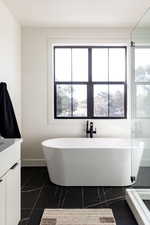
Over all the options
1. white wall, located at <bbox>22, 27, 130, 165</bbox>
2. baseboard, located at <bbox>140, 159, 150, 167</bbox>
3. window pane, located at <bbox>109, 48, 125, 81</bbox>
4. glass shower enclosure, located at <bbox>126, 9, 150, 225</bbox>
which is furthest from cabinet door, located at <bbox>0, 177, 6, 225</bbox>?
window pane, located at <bbox>109, 48, 125, 81</bbox>

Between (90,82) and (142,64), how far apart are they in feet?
4.73

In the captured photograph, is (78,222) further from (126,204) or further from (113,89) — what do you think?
(113,89)

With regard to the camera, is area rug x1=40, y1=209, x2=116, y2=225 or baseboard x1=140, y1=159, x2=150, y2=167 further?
baseboard x1=140, y1=159, x2=150, y2=167

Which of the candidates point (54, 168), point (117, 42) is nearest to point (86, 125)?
point (54, 168)

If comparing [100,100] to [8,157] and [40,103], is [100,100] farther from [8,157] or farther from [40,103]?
[8,157]

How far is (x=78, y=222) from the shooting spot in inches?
102

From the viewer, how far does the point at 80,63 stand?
4.94 metres

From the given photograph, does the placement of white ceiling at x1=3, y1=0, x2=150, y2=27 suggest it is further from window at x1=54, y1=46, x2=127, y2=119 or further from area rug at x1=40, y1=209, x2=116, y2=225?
area rug at x1=40, y1=209, x2=116, y2=225

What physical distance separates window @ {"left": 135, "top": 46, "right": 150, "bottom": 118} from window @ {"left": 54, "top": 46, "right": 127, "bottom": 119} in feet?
3.59

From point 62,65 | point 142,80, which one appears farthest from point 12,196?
point 62,65

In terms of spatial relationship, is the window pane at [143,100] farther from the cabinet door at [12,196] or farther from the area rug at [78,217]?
the cabinet door at [12,196]

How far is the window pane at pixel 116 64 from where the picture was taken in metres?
4.91

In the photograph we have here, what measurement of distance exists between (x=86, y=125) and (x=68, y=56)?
4.72 feet

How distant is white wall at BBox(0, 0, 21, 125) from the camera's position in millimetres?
3661
